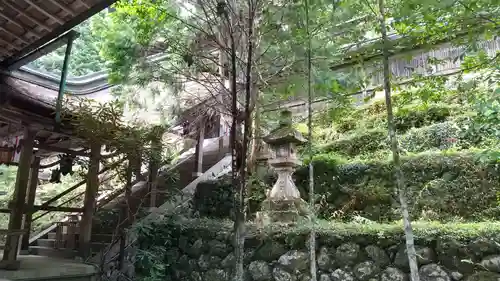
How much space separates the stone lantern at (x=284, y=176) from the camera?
19.9ft

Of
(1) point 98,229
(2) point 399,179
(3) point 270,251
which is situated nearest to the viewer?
(2) point 399,179

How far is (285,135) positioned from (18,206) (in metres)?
4.94

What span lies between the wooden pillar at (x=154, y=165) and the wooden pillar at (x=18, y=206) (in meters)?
2.20

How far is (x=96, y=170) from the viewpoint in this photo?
710 cm

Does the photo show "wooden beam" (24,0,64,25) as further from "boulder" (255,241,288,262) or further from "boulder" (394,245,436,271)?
"boulder" (394,245,436,271)

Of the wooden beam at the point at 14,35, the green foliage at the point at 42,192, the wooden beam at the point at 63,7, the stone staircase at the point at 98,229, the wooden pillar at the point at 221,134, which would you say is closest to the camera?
the wooden beam at the point at 63,7

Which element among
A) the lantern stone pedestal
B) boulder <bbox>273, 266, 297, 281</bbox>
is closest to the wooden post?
the lantern stone pedestal

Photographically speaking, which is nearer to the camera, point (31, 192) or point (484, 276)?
point (484, 276)

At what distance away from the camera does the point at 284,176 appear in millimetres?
6379

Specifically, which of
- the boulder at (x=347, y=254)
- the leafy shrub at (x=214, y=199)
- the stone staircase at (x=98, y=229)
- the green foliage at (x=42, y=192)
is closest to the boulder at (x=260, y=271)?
the boulder at (x=347, y=254)

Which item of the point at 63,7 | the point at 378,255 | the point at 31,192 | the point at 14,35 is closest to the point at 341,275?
the point at 378,255

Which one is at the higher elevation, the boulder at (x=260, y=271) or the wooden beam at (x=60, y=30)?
the wooden beam at (x=60, y=30)

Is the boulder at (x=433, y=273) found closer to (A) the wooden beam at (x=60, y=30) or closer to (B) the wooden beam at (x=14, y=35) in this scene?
(A) the wooden beam at (x=60, y=30)

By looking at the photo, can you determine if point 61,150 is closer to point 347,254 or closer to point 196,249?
point 196,249
